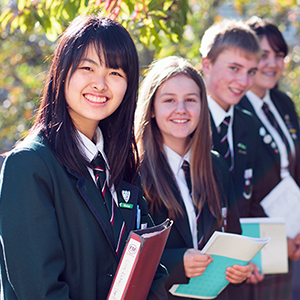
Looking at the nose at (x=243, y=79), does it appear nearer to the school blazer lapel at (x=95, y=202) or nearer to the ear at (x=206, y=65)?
the ear at (x=206, y=65)

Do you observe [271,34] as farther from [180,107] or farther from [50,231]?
[50,231]

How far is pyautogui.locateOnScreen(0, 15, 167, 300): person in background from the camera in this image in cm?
145

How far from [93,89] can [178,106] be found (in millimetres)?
931

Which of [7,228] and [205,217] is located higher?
[7,228]

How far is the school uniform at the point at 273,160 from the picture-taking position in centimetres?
352

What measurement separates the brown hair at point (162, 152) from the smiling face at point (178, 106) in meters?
0.04

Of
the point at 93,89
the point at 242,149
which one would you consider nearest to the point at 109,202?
the point at 93,89

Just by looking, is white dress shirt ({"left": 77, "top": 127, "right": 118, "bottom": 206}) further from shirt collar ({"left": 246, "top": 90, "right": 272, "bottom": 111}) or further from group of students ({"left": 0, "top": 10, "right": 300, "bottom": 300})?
shirt collar ({"left": 246, "top": 90, "right": 272, "bottom": 111})

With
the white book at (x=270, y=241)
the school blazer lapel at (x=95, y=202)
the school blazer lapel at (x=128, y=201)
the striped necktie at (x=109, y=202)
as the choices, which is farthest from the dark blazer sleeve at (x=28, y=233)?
the white book at (x=270, y=241)

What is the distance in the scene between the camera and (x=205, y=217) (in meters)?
2.55

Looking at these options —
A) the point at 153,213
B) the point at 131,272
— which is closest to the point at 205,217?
the point at 153,213

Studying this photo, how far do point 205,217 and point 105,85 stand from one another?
1.16 m

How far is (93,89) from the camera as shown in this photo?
1.80 m

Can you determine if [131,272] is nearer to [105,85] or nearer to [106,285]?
[106,285]
